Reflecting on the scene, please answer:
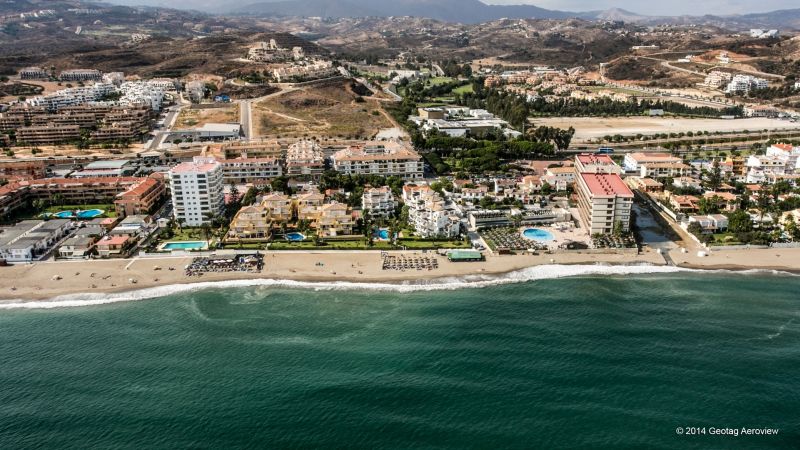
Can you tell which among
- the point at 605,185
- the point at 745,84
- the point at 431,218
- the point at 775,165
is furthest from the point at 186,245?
the point at 745,84

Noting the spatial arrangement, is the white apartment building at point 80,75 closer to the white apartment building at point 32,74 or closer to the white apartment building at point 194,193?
the white apartment building at point 32,74

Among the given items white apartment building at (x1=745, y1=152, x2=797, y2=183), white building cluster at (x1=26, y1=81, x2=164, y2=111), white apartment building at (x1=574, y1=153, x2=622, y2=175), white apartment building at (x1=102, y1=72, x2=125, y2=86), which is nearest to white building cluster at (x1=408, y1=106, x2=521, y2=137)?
white apartment building at (x1=574, y1=153, x2=622, y2=175)

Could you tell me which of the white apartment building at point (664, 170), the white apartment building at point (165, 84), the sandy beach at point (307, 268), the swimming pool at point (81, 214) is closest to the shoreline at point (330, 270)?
the sandy beach at point (307, 268)

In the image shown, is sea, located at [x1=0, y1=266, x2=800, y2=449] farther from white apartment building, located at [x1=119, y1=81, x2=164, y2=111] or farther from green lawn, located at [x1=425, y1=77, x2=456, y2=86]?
green lawn, located at [x1=425, y1=77, x2=456, y2=86]

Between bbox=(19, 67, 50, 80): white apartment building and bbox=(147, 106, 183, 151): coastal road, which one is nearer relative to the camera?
bbox=(147, 106, 183, 151): coastal road

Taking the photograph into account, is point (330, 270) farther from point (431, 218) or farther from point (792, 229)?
point (792, 229)
